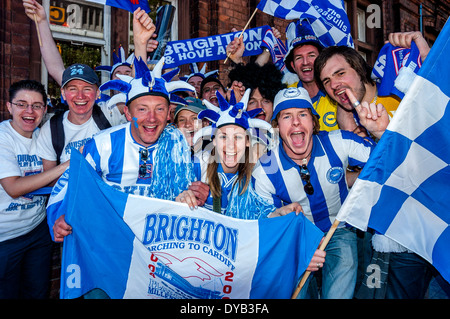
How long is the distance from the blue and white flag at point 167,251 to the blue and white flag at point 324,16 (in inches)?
106

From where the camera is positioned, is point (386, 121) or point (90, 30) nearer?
point (386, 121)

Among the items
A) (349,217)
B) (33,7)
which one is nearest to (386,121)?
(349,217)

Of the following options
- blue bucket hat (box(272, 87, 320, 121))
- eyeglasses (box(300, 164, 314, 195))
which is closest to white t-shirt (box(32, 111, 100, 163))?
blue bucket hat (box(272, 87, 320, 121))

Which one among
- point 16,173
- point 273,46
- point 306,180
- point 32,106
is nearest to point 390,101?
point 306,180

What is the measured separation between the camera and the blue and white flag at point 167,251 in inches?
90.0

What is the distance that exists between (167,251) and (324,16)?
130 inches

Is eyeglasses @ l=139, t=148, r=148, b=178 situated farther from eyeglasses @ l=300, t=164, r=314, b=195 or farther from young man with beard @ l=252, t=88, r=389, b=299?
eyeglasses @ l=300, t=164, r=314, b=195

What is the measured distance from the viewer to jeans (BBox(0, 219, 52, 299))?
118 inches

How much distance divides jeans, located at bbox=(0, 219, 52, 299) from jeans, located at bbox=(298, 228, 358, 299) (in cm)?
240

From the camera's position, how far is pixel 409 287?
8.47ft

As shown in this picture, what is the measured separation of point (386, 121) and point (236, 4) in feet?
14.0

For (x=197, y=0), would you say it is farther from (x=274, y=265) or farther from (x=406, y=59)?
(x=274, y=265)

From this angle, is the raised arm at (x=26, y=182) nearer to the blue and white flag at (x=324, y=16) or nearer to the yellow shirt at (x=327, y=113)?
the yellow shirt at (x=327, y=113)
